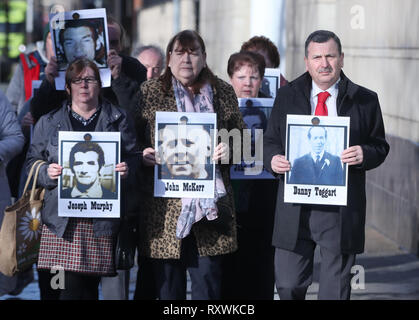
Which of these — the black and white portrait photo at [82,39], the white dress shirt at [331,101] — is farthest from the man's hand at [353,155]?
the black and white portrait photo at [82,39]

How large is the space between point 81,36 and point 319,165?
1835 millimetres

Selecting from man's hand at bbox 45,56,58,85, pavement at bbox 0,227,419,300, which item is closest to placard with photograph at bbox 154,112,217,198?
man's hand at bbox 45,56,58,85

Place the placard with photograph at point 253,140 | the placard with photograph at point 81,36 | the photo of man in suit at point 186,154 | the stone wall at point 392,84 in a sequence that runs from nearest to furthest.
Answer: the photo of man in suit at point 186,154 < the placard with photograph at point 81,36 < the placard with photograph at point 253,140 < the stone wall at point 392,84

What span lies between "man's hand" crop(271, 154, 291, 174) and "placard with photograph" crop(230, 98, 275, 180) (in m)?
0.56

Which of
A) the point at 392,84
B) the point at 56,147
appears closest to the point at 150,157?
the point at 56,147

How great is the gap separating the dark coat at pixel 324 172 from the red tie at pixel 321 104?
26 centimetres

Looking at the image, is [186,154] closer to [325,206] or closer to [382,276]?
[325,206]

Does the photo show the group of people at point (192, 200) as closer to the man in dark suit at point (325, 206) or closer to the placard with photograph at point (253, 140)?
the man in dark suit at point (325, 206)

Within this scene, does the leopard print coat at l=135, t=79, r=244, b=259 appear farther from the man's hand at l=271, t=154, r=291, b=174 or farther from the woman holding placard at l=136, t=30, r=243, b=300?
the man's hand at l=271, t=154, r=291, b=174

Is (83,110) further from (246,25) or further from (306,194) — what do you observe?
(246,25)

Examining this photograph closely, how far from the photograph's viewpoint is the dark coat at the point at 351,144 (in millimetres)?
6000

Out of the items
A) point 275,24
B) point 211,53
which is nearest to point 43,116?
point 275,24

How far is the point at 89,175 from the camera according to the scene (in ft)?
19.8

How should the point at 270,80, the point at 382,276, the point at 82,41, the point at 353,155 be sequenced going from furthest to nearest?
1. the point at 382,276
2. the point at 270,80
3. the point at 82,41
4. the point at 353,155
